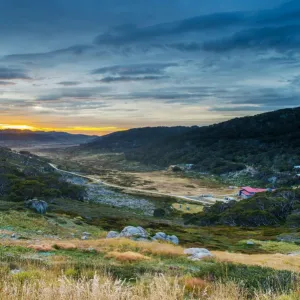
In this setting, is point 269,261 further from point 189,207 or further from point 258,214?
point 189,207

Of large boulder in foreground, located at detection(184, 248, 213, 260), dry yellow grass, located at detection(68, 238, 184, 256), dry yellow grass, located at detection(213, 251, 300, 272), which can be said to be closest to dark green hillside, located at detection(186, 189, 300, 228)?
dry yellow grass, located at detection(213, 251, 300, 272)

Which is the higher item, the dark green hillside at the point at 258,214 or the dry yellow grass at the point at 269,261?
the dry yellow grass at the point at 269,261

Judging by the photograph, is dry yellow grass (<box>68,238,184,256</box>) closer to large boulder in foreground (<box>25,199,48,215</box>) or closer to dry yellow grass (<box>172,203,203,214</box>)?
large boulder in foreground (<box>25,199,48,215</box>)

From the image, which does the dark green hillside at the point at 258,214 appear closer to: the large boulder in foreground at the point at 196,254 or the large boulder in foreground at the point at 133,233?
the large boulder in foreground at the point at 133,233

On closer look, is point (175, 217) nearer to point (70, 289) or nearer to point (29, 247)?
point (29, 247)

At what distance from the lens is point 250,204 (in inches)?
2955

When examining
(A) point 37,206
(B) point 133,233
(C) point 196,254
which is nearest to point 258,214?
(A) point 37,206

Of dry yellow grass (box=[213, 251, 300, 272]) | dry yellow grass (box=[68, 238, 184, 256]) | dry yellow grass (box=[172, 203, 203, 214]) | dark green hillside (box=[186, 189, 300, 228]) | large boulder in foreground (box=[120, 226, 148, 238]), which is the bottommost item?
dry yellow grass (box=[172, 203, 203, 214])

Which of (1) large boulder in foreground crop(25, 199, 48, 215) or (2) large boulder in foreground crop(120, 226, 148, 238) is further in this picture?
(1) large boulder in foreground crop(25, 199, 48, 215)

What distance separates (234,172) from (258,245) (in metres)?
126

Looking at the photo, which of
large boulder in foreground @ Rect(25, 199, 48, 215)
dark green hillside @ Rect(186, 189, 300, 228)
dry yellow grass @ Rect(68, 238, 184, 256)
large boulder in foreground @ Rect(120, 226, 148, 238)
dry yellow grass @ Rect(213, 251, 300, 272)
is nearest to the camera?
dry yellow grass @ Rect(213, 251, 300, 272)

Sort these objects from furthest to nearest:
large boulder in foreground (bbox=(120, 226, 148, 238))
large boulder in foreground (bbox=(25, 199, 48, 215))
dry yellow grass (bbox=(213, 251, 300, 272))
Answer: large boulder in foreground (bbox=(25, 199, 48, 215)), large boulder in foreground (bbox=(120, 226, 148, 238)), dry yellow grass (bbox=(213, 251, 300, 272))

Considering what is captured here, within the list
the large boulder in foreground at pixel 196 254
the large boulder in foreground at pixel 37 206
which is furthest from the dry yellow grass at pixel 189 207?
the large boulder in foreground at pixel 196 254

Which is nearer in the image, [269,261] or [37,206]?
[269,261]
